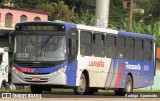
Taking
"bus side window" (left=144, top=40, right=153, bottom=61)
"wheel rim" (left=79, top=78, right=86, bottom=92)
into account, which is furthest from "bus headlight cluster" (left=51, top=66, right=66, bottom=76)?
"bus side window" (left=144, top=40, right=153, bottom=61)

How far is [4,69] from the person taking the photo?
33.8m

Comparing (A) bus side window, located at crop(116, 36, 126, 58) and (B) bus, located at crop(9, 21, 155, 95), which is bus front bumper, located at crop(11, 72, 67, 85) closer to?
(B) bus, located at crop(9, 21, 155, 95)

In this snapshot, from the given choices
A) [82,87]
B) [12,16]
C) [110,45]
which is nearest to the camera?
[82,87]

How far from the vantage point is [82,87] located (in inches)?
966

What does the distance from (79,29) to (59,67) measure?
2042 mm

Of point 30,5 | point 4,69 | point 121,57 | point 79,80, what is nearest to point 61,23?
point 79,80

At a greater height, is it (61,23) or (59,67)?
(61,23)

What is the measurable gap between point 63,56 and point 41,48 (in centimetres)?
A: 92

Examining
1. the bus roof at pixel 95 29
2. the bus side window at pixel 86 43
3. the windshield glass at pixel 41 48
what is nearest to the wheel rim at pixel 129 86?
the bus roof at pixel 95 29

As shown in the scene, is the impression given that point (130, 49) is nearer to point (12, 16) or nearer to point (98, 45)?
point (98, 45)

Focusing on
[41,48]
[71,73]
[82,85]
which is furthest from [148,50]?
[41,48]

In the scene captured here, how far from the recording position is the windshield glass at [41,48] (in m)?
23.1

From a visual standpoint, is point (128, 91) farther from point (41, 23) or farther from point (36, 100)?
point (36, 100)

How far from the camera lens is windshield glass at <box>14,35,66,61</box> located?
23.1 metres
